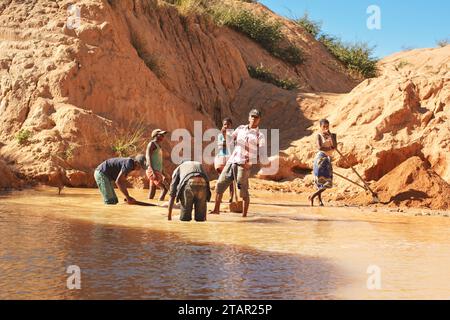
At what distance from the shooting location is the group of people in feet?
26.0

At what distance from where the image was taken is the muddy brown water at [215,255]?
14.9 ft

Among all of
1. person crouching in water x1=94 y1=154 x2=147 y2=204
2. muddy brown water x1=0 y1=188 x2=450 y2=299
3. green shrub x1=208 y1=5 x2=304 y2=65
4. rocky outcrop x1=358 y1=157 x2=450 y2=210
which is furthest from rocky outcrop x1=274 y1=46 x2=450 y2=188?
green shrub x1=208 y1=5 x2=304 y2=65

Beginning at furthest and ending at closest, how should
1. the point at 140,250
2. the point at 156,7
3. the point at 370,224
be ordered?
the point at 156,7, the point at 370,224, the point at 140,250

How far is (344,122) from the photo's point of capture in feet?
52.5

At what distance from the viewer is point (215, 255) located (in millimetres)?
5801

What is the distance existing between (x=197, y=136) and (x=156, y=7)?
4.25 meters

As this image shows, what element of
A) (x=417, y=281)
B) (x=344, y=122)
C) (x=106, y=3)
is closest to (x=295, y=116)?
(x=344, y=122)

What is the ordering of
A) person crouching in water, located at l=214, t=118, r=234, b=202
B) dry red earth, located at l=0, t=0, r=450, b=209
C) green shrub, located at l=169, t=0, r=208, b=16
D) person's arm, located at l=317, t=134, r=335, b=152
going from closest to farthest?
person crouching in water, located at l=214, t=118, r=234, b=202, person's arm, located at l=317, t=134, r=335, b=152, dry red earth, located at l=0, t=0, r=450, b=209, green shrub, located at l=169, t=0, r=208, b=16

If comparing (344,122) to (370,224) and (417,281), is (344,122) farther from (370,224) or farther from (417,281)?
(417,281)

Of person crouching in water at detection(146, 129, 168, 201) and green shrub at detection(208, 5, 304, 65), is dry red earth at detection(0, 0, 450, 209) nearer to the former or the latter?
person crouching in water at detection(146, 129, 168, 201)

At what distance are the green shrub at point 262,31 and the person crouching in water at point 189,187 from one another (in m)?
15.8

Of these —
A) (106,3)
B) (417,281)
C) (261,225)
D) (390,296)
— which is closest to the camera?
(390,296)

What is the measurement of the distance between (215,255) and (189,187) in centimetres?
216

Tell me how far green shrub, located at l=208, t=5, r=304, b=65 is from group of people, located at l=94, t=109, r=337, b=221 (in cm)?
1285
